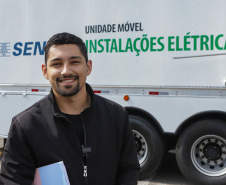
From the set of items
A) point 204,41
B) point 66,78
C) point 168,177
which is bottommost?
point 168,177

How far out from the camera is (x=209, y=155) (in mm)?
4395

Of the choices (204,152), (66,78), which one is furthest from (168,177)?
(66,78)

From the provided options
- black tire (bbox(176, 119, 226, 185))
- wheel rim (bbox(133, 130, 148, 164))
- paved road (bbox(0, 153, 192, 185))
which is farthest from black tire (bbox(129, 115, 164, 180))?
black tire (bbox(176, 119, 226, 185))

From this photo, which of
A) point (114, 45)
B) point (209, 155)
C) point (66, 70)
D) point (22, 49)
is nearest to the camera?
point (66, 70)

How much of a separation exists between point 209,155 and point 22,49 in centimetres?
350

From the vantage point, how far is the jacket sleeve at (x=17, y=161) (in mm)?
1521

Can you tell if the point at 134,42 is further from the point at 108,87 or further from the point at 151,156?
the point at 151,156

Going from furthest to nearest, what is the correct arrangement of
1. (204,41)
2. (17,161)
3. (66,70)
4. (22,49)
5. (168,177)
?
(22,49) → (168,177) → (204,41) → (66,70) → (17,161)

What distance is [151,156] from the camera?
4.64m

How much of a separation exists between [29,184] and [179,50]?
10.6 ft

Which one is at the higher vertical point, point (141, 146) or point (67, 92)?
point (67, 92)

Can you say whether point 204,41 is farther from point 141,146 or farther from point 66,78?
point 66,78

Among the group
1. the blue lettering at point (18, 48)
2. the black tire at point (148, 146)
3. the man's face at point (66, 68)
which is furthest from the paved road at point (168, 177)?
the man's face at point (66, 68)

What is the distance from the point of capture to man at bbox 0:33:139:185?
1551mm
